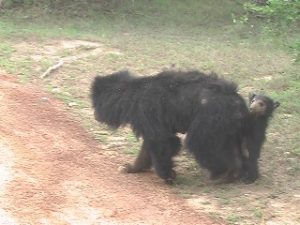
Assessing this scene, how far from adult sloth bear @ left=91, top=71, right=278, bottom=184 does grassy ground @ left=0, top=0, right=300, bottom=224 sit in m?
0.34

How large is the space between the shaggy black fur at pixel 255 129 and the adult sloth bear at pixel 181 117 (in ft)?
0.14

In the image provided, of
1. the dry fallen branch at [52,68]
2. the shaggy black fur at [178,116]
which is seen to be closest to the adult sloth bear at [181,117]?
the shaggy black fur at [178,116]

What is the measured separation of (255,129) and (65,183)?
2034 millimetres

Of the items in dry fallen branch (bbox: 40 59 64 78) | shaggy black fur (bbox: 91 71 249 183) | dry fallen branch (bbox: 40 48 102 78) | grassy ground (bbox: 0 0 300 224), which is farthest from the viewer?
dry fallen branch (bbox: 40 48 102 78)

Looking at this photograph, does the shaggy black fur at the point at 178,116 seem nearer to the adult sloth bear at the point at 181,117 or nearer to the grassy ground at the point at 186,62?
the adult sloth bear at the point at 181,117

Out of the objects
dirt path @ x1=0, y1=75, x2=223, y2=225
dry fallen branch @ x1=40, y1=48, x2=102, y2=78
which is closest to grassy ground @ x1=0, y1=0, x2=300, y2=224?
dry fallen branch @ x1=40, y1=48, x2=102, y2=78

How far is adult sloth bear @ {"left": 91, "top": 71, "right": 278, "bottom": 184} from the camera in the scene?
6230 millimetres

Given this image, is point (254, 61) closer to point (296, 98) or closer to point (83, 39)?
point (296, 98)

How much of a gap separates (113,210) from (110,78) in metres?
1.91

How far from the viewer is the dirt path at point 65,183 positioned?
5.36 m

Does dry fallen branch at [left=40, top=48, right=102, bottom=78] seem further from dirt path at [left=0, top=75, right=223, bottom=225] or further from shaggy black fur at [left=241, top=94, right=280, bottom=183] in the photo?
shaggy black fur at [left=241, top=94, right=280, bottom=183]

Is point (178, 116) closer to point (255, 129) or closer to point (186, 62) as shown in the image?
point (255, 129)

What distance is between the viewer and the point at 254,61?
485 inches

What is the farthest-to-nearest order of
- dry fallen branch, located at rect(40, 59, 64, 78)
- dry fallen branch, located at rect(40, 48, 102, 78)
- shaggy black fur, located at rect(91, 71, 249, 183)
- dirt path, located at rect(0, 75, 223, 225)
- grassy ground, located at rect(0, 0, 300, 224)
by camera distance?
dry fallen branch, located at rect(40, 48, 102, 78)
dry fallen branch, located at rect(40, 59, 64, 78)
shaggy black fur, located at rect(91, 71, 249, 183)
grassy ground, located at rect(0, 0, 300, 224)
dirt path, located at rect(0, 75, 223, 225)
